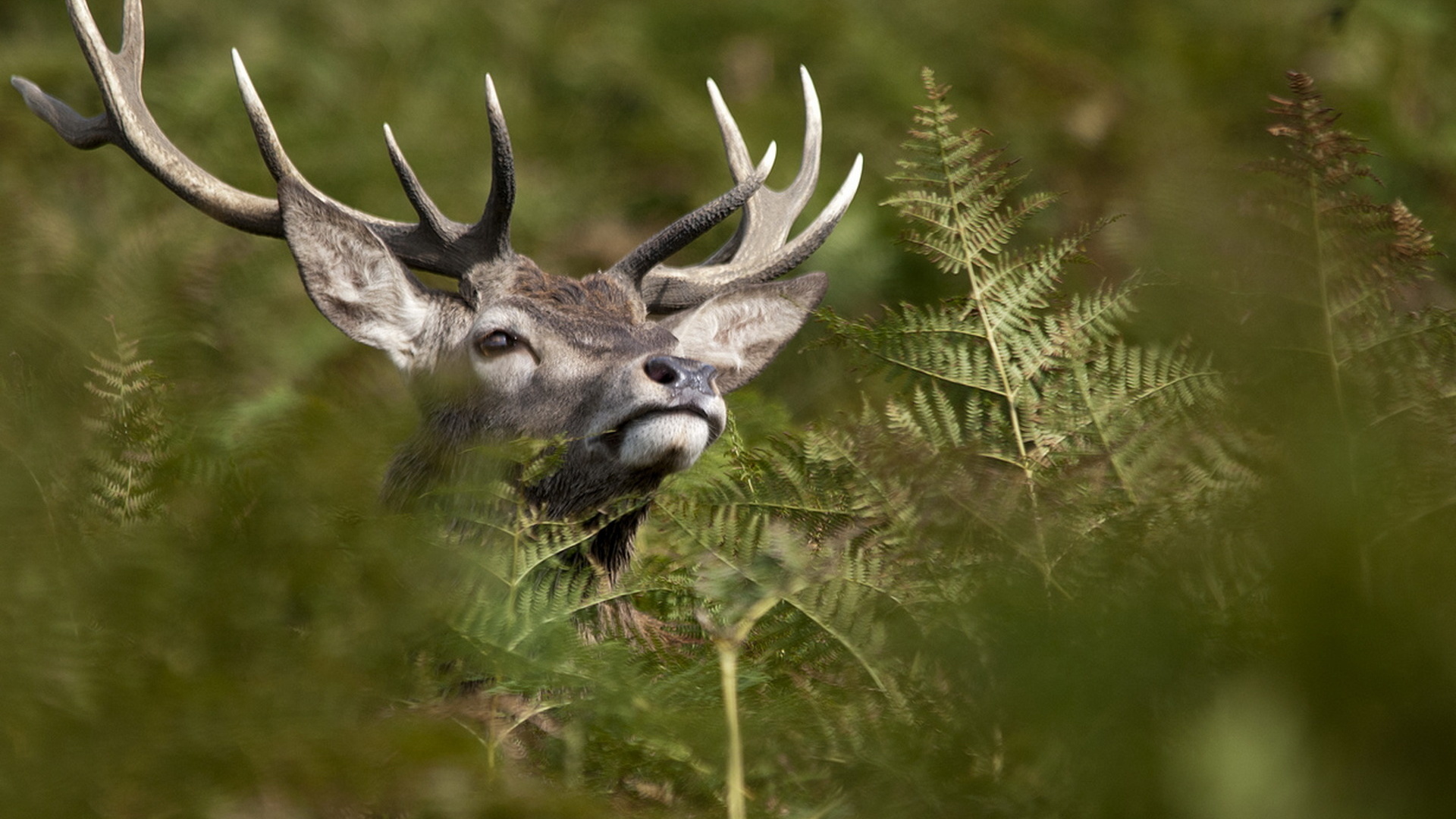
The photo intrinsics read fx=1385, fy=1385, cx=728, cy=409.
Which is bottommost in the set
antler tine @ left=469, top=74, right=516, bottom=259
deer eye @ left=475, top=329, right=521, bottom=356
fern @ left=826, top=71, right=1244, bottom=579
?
fern @ left=826, top=71, right=1244, bottom=579

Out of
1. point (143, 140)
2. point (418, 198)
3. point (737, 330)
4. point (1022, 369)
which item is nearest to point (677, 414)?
point (737, 330)

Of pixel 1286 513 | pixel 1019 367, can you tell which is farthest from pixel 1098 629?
pixel 1019 367

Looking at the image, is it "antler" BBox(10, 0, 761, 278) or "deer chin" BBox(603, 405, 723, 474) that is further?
"antler" BBox(10, 0, 761, 278)

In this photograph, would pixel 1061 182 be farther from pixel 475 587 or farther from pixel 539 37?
pixel 475 587

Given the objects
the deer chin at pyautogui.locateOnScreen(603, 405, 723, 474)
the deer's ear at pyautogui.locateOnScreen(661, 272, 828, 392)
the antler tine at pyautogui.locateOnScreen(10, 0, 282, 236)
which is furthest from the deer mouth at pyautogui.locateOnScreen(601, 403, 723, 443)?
the antler tine at pyautogui.locateOnScreen(10, 0, 282, 236)

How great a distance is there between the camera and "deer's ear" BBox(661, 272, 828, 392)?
482 centimetres

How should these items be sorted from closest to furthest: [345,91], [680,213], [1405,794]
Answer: [1405,794], [680,213], [345,91]

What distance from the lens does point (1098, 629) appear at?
2.44 ft

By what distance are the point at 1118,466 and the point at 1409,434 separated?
0.79 meters

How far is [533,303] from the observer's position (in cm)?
454

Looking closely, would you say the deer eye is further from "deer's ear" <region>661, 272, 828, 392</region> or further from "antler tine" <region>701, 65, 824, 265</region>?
"antler tine" <region>701, 65, 824, 265</region>

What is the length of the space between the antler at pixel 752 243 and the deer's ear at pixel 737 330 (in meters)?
0.22

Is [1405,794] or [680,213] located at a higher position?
[680,213]

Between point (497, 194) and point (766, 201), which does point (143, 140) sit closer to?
point (497, 194)
